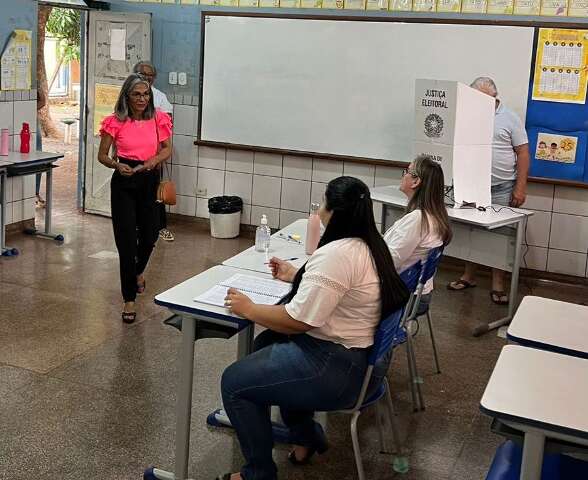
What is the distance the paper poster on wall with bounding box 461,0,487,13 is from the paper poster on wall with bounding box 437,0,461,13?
39 millimetres

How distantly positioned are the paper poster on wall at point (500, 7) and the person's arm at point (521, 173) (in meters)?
1.16

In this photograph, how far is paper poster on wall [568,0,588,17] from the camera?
6.09 meters

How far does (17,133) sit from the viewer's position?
685cm

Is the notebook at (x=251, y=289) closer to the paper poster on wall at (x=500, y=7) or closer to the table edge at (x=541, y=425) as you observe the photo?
the table edge at (x=541, y=425)

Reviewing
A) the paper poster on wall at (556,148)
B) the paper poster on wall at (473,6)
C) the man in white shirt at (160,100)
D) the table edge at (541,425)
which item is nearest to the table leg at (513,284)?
the paper poster on wall at (556,148)

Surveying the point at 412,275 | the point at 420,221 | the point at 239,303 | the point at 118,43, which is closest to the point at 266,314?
the point at 239,303

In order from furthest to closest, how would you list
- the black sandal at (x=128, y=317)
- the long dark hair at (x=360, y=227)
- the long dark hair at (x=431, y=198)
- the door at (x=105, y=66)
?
the door at (x=105, y=66) → the black sandal at (x=128, y=317) → the long dark hair at (x=431, y=198) → the long dark hair at (x=360, y=227)

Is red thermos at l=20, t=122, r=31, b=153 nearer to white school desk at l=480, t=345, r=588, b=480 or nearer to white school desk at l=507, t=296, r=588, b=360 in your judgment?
white school desk at l=507, t=296, r=588, b=360

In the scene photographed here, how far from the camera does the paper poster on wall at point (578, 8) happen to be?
20.0 feet

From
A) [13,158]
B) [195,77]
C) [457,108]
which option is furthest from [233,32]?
[457,108]

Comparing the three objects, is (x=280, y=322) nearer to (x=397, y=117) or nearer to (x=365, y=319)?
(x=365, y=319)

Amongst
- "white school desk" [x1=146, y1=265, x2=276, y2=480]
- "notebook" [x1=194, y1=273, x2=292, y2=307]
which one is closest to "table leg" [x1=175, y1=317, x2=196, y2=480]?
"white school desk" [x1=146, y1=265, x2=276, y2=480]

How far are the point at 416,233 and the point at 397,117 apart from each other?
3.08 m

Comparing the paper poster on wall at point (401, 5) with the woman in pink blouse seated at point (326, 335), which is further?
the paper poster on wall at point (401, 5)
